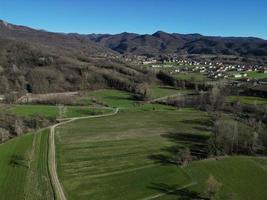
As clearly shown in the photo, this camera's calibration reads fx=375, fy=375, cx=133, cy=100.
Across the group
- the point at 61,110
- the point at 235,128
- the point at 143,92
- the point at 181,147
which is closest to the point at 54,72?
the point at 143,92

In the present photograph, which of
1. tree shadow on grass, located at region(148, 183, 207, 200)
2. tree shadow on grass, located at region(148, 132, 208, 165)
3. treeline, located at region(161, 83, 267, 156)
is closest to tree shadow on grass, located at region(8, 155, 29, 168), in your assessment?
tree shadow on grass, located at region(148, 132, 208, 165)

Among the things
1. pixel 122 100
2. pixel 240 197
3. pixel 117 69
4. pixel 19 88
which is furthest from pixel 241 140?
pixel 117 69

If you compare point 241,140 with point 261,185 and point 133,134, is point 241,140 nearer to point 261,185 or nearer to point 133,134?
point 261,185

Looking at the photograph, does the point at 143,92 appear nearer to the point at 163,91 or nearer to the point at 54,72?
the point at 163,91

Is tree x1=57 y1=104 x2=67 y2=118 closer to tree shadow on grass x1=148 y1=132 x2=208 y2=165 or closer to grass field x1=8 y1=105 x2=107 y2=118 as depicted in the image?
grass field x1=8 y1=105 x2=107 y2=118

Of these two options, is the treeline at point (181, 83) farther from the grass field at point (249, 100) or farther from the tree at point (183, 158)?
the tree at point (183, 158)

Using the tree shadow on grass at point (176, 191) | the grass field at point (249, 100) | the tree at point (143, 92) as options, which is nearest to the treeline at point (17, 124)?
the tree shadow on grass at point (176, 191)
